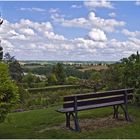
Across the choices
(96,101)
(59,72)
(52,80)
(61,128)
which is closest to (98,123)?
(96,101)

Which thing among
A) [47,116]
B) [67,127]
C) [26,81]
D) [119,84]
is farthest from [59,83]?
[67,127]

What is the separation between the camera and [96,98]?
36.0 ft

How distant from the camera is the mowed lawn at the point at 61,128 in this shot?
9.44 m

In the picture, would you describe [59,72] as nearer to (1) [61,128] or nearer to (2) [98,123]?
(2) [98,123]

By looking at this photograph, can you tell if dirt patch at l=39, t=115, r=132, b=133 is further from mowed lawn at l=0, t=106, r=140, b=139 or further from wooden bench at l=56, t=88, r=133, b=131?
wooden bench at l=56, t=88, r=133, b=131

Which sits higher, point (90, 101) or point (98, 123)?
point (90, 101)

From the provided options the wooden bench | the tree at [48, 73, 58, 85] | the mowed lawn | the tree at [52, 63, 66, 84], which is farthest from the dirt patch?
the tree at [52, 63, 66, 84]

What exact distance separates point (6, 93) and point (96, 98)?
308 centimetres

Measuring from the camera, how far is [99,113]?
12.7m

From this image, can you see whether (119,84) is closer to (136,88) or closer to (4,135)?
(136,88)

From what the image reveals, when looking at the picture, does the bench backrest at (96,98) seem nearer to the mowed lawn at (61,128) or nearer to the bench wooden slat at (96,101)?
the bench wooden slat at (96,101)

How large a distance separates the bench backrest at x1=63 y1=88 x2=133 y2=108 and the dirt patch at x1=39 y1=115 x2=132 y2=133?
0.64 metres

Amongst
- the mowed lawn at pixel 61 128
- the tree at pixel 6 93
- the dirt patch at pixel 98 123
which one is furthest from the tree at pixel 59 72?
the tree at pixel 6 93

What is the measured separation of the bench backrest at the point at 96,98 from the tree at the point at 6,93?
1547 millimetres
